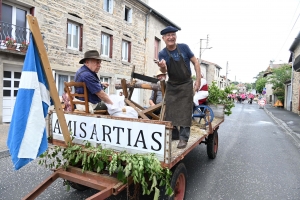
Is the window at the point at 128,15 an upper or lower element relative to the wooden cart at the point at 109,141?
A: upper

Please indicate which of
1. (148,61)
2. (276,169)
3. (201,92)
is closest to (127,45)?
(148,61)

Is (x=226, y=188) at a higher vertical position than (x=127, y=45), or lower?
lower

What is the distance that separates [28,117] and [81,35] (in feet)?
36.5

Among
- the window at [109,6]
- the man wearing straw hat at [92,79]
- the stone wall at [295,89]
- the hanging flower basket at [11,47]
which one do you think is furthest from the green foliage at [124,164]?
the stone wall at [295,89]

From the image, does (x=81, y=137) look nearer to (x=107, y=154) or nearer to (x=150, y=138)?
(x=107, y=154)

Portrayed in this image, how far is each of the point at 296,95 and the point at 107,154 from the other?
22.2 m

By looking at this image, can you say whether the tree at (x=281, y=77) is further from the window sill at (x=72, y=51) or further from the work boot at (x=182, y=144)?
the work boot at (x=182, y=144)

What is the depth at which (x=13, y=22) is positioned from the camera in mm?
9320

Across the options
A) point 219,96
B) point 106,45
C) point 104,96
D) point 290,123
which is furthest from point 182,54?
point 290,123

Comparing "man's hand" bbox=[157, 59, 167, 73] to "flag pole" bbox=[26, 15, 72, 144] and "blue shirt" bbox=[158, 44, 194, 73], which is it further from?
"flag pole" bbox=[26, 15, 72, 144]

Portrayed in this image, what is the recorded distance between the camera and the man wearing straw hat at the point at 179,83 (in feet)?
10.5

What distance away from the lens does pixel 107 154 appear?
2494 mm

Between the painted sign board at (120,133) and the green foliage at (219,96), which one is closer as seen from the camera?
the painted sign board at (120,133)

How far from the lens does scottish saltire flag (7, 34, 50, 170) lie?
2172mm
